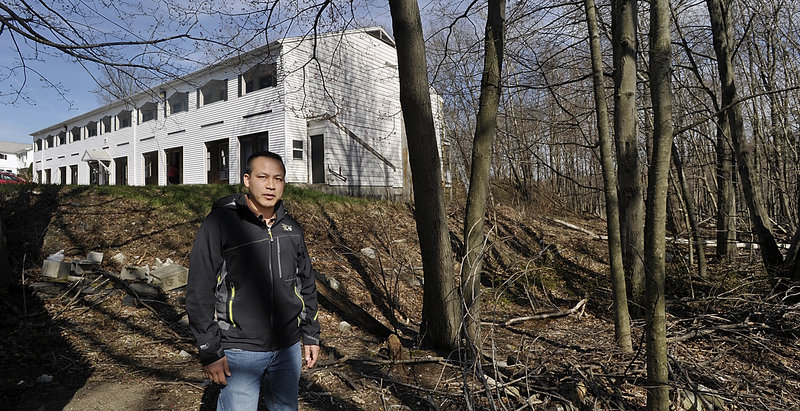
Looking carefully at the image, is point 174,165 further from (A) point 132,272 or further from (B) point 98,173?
(A) point 132,272

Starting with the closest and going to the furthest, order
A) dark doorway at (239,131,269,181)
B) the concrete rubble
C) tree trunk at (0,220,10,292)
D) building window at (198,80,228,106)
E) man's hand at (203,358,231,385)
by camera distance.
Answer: man's hand at (203,358,231,385), tree trunk at (0,220,10,292), the concrete rubble, dark doorway at (239,131,269,181), building window at (198,80,228,106)

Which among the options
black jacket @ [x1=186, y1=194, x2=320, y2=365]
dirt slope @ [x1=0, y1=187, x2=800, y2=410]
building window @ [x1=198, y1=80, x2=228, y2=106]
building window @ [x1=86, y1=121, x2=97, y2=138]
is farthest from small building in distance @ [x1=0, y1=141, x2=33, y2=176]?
black jacket @ [x1=186, y1=194, x2=320, y2=365]

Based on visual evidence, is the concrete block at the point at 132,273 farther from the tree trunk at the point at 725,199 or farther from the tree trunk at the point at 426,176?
the tree trunk at the point at 725,199

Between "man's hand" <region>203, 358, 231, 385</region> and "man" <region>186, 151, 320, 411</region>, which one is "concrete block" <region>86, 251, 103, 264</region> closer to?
"man" <region>186, 151, 320, 411</region>

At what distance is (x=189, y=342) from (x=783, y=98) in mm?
15557

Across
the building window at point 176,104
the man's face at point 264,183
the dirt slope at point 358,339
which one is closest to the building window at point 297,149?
the dirt slope at point 358,339

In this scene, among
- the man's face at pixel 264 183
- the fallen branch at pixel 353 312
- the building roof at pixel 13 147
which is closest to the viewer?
the man's face at pixel 264 183

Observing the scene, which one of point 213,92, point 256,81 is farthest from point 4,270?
point 213,92

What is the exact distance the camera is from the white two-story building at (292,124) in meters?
15.9

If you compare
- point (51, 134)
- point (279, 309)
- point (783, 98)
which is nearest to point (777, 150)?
point (783, 98)

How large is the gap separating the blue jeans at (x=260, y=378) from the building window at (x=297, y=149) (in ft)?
46.5

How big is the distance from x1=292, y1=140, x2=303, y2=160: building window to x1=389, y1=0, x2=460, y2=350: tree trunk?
38.4 ft

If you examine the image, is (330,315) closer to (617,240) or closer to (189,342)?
(189,342)

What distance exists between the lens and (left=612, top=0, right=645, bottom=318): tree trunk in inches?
183
